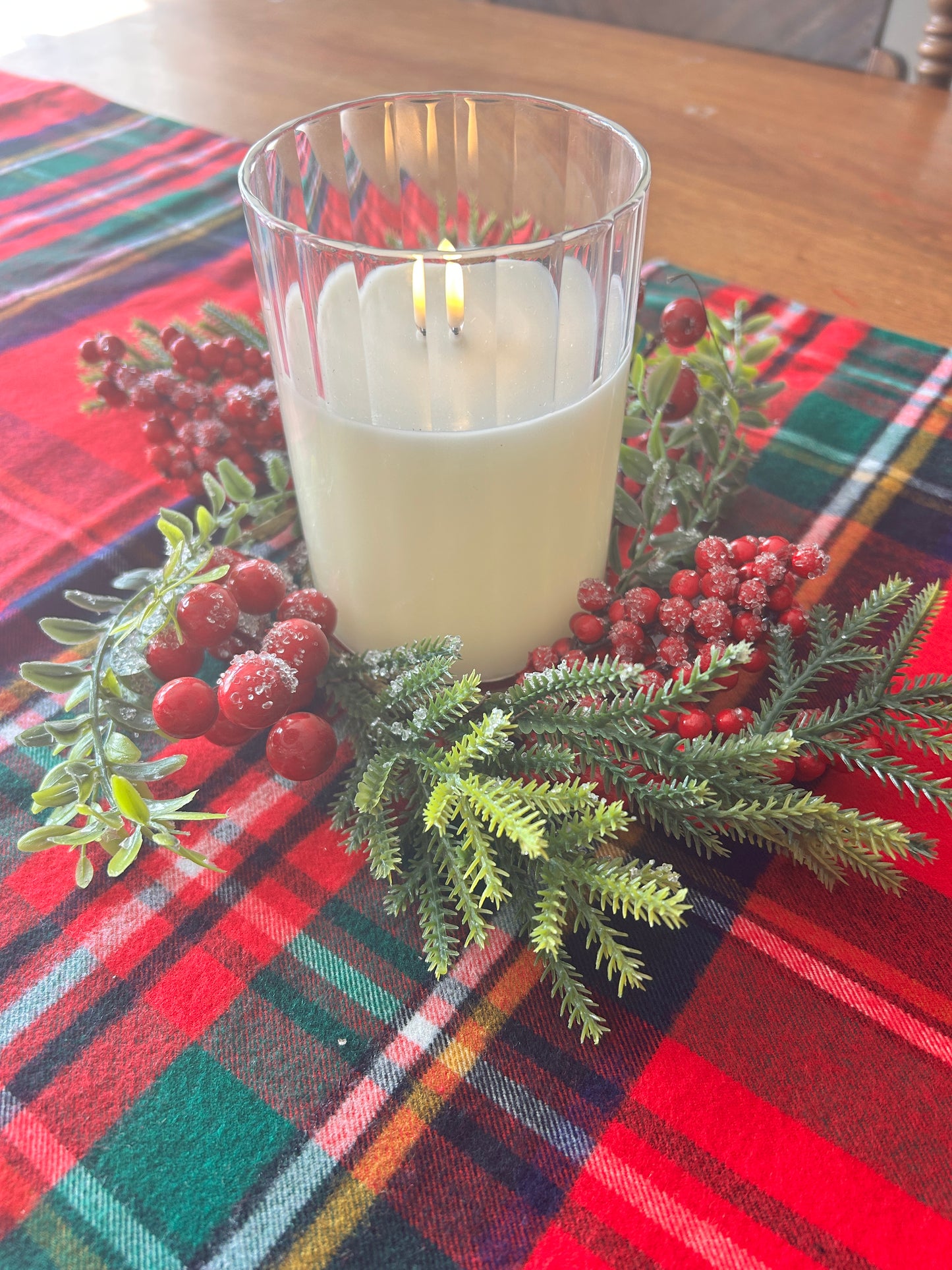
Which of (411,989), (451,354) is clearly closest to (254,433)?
(451,354)

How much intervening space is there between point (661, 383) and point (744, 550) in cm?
12

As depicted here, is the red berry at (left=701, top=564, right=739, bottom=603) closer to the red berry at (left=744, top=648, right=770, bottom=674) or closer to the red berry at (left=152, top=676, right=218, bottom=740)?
the red berry at (left=744, top=648, right=770, bottom=674)

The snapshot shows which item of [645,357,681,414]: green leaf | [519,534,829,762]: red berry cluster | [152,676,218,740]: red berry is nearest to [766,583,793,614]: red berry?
[519,534,829,762]: red berry cluster

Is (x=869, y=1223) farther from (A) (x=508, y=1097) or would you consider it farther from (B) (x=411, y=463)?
(B) (x=411, y=463)

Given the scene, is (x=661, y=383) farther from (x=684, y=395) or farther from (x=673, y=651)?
(x=673, y=651)

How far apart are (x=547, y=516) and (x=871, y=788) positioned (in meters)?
0.18

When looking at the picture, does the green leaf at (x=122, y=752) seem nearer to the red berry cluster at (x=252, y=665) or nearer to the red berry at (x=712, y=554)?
the red berry cluster at (x=252, y=665)

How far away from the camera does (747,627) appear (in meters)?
0.40

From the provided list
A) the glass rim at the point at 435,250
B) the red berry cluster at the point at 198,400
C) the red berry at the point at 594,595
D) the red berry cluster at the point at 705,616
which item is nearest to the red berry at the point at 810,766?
the red berry cluster at the point at 705,616

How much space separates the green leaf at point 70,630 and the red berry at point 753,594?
0.89 feet

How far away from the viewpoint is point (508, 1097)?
1.04 feet

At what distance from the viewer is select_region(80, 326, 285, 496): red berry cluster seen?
A: 53cm

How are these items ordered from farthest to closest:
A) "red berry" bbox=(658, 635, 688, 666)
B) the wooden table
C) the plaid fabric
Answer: the wooden table, "red berry" bbox=(658, 635, 688, 666), the plaid fabric

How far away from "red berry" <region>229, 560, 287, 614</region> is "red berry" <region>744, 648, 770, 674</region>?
0.67ft
